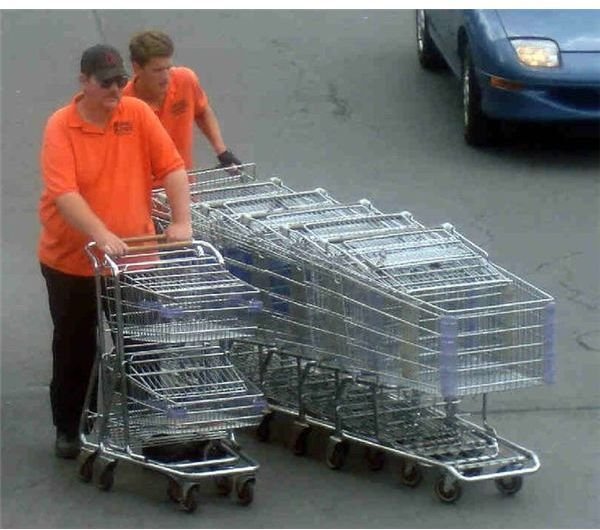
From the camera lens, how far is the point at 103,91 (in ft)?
21.4

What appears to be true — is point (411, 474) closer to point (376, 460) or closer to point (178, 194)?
point (376, 460)

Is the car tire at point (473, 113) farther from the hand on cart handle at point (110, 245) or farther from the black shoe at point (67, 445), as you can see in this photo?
the hand on cart handle at point (110, 245)

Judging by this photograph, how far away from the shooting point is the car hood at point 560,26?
11.6 metres

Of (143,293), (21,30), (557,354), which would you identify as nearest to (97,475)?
(143,293)

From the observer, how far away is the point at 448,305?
6.45 metres

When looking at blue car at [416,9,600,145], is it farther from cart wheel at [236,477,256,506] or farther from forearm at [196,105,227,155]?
cart wheel at [236,477,256,506]

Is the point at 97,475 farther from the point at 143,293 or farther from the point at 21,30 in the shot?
the point at 21,30

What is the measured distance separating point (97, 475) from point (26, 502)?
31 cm

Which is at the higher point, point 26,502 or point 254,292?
point 254,292

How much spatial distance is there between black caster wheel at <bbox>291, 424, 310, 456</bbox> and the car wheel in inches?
207

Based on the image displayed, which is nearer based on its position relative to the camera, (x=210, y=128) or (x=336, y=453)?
(x=336, y=453)

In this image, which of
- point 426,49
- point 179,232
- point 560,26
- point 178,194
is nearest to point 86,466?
point 179,232

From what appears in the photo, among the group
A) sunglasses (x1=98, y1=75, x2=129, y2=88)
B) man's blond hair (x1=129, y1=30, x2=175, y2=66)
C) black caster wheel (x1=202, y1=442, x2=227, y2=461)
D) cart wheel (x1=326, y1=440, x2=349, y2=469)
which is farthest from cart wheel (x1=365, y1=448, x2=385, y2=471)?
man's blond hair (x1=129, y1=30, x2=175, y2=66)

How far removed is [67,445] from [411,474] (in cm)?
153
